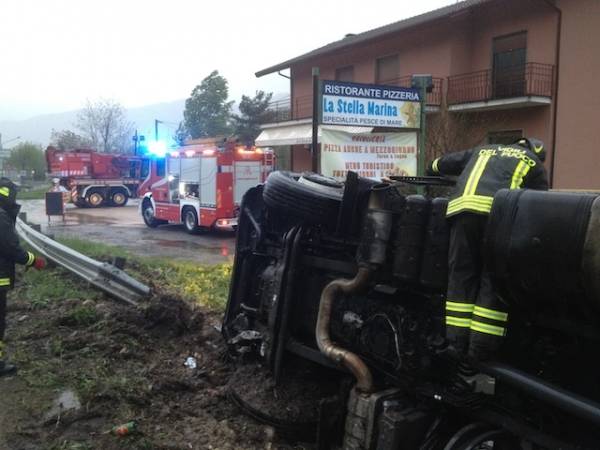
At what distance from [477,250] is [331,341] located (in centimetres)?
121

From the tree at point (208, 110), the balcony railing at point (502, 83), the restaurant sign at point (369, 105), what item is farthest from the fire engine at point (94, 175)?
the tree at point (208, 110)

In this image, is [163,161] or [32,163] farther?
[32,163]

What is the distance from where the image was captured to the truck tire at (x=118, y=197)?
28891 millimetres

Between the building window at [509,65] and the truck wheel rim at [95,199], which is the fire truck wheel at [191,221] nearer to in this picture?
the building window at [509,65]

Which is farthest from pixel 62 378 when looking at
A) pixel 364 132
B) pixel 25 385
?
pixel 364 132

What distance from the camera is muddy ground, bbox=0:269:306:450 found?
3594 millimetres

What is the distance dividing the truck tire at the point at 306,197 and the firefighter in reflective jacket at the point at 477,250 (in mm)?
1010

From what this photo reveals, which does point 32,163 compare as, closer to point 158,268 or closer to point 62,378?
point 158,268

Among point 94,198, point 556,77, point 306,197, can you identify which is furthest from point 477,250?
point 94,198

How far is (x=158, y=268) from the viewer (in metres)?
9.33

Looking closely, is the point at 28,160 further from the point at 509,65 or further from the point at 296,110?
the point at 509,65

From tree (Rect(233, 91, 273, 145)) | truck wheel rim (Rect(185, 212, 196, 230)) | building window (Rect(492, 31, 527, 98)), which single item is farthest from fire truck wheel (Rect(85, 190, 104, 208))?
tree (Rect(233, 91, 273, 145))

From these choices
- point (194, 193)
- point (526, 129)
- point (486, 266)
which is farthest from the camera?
point (526, 129)

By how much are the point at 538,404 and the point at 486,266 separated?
0.67 metres
